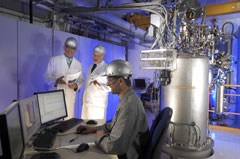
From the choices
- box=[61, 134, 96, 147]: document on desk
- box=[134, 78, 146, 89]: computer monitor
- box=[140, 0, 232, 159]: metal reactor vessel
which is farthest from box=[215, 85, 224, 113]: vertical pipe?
box=[61, 134, 96, 147]: document on desk

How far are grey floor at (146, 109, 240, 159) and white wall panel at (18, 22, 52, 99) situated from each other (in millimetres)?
3289

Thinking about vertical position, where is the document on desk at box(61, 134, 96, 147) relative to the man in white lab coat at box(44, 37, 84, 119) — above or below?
below

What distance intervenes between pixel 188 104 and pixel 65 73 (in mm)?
2154

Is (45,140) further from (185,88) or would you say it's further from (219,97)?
(219,97)

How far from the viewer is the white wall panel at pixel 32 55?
299 centimetres

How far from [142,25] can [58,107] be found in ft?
12.7

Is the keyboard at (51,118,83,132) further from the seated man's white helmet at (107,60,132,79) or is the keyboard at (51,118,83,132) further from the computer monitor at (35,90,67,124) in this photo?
the seated man's white helmet at (107,60,132,79)

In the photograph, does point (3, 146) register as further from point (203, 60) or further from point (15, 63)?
point (203, 60)

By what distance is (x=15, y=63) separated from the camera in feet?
9.48

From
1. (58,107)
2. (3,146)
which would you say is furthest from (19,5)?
(3,146)

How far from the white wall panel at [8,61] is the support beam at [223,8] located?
410cm

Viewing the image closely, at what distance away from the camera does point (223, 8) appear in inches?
167

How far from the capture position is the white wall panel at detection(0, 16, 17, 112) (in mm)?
2707

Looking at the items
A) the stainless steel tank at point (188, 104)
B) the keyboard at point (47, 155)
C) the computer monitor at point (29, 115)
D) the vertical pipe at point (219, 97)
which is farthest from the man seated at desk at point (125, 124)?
the vertical pipe at point (219, 97)
